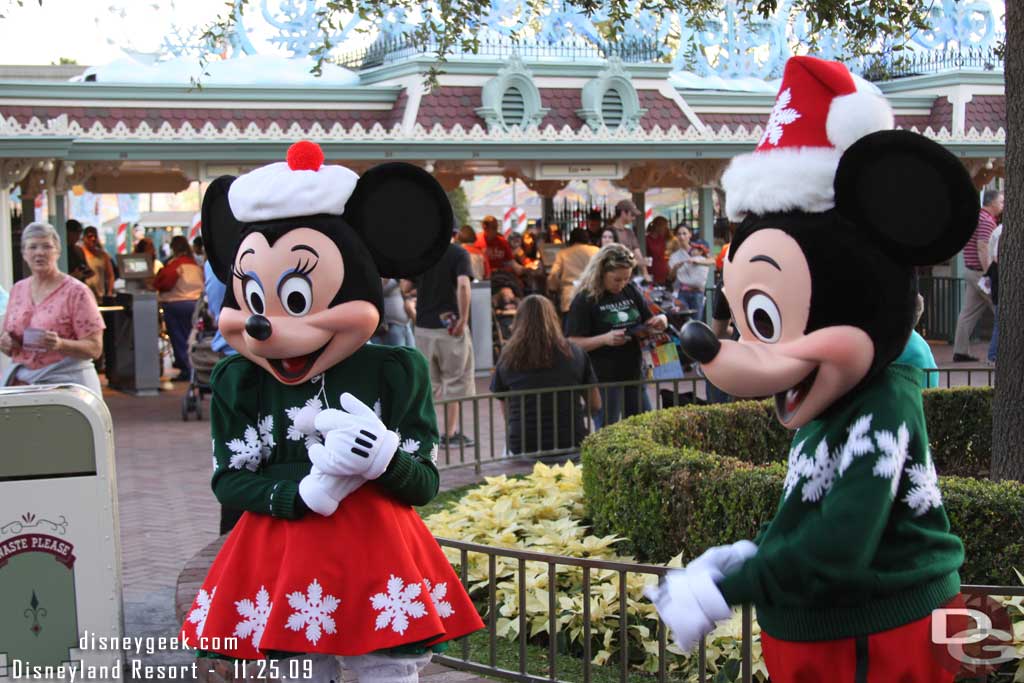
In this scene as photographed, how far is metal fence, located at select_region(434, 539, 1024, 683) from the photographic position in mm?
3957

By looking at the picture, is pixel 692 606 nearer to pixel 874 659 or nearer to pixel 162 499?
pixel 874 659

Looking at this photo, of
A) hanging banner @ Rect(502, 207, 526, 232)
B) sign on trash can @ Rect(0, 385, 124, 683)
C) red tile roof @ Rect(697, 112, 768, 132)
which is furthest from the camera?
hanging banner @ Rect(502, 207, 526, 232)

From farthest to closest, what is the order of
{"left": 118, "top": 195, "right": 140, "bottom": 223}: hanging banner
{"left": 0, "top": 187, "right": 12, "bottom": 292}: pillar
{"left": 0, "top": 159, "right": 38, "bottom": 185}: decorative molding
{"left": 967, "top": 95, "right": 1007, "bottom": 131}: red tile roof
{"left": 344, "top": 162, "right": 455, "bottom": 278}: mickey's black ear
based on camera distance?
1. {"left": 118, "top": 195, "right": 140, "bottom": 223}: hanging banner
2. {"left": 967, "top": 95, "right": 1007, "bottom": 131}: red tile roof
3. {"left": 0, "top": 159, "right": 38, "bottom": 185}: decorative molding
4. {"left": 0, "top": 187, "right": 12, "bottom": 292}: pillar
5. {"left": 344, "top": 162, "right": 455, "bottom": 278}: mickey's black ear

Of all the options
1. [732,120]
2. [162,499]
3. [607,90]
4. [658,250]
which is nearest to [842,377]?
[162,499]

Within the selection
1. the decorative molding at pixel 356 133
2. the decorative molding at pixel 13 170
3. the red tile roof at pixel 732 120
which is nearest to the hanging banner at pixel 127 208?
the decorative molding at pixel 356 133

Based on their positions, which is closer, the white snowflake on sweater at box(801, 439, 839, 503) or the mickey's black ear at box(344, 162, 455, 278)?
the white snowflake on sweater at box(801, 439, 839, 503)

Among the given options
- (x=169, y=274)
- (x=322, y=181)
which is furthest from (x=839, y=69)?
(x=169, y=274)

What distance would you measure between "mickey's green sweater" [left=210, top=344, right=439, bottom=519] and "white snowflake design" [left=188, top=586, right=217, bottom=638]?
26 centimetres

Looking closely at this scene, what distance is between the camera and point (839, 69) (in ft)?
9.77

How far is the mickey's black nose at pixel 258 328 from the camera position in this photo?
3.59 m

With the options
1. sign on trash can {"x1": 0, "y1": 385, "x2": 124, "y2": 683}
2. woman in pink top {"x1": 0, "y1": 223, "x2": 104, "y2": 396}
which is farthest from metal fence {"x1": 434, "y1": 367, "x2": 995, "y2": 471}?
sign on trash can {"x1": 0, "y1": 385, "x2": 124, "y2": 683}

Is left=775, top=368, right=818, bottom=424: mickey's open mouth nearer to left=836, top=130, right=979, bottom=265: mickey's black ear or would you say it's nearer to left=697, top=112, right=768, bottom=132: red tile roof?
left=836, top=130, right=979, bottom=265: mickey's black ear

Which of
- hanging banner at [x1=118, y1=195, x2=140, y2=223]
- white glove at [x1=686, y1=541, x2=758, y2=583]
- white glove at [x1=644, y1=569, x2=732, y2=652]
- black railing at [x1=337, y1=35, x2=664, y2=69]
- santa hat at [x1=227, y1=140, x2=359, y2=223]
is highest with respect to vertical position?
black railing at [x1=337, y1=35, x2=664, y2=69]

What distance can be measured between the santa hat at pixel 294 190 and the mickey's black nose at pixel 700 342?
1368 millimetres
